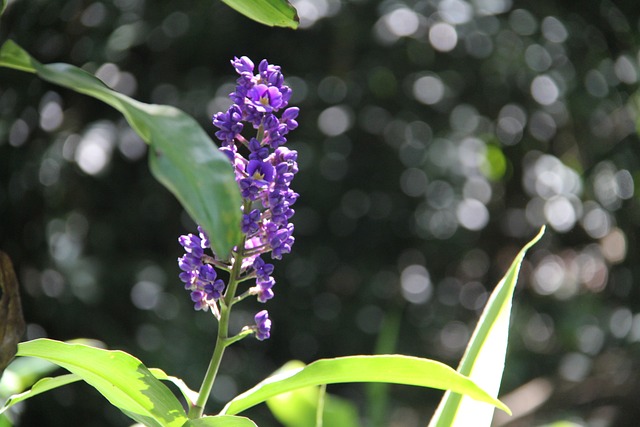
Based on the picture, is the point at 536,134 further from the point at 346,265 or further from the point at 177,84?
the point at 177,84

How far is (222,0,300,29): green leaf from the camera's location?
0.43m

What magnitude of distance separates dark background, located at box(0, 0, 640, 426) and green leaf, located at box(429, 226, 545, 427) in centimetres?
101

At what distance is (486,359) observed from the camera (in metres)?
0.54

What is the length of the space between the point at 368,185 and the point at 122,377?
141 cm

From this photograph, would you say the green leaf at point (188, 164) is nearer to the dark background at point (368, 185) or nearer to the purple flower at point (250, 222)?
the purple flower at point (250, 222)

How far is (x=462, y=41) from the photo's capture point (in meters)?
1.71

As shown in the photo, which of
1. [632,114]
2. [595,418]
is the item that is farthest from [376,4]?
[595,418]

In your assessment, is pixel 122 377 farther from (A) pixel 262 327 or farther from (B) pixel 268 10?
(B) pixel 268 10

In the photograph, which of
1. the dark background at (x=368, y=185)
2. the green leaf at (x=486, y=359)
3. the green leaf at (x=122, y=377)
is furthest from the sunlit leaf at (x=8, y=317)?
the dark background at (x=368, y=185)

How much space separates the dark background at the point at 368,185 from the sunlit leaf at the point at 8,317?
1.12 meters

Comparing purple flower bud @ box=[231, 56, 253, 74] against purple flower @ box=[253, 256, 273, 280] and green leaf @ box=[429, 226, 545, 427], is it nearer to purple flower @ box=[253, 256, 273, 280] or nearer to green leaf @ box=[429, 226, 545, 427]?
purple flower @ box=[253, 256, 273, 280]

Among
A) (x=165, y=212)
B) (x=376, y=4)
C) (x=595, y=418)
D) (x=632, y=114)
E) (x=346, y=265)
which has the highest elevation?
(x=376, y=4)

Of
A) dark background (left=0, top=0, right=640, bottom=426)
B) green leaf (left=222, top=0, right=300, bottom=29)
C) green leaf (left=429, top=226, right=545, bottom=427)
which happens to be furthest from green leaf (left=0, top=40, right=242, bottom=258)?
dark background (left=0, top=0, right=640, bottom=426)

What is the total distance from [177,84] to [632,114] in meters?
1.02
